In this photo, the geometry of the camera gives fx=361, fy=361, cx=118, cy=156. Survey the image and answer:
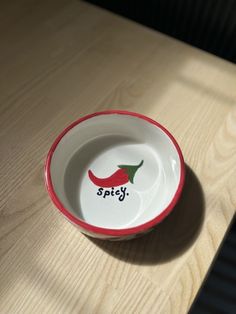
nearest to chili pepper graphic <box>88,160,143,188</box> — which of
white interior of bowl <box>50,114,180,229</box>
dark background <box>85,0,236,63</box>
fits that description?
white interior of bowl <box>50,114,180,229</box>

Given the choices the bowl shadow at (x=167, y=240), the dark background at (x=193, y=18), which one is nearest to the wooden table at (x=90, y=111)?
the bowl shadow at (x=167, y=240)

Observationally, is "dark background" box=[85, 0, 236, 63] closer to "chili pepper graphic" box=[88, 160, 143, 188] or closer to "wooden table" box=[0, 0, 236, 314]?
"wooden table" box=[0, 0, 236, 314]

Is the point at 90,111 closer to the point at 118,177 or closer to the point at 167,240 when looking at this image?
the point at 118,177

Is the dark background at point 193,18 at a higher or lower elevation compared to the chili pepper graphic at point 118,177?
higher

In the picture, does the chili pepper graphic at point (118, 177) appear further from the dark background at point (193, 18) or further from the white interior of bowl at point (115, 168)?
the dark background at point (193, 18)

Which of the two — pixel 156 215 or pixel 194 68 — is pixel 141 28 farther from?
Result: pixel 156 215

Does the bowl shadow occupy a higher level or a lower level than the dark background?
lower

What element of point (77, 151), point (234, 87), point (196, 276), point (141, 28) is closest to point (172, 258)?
point (196, 276)

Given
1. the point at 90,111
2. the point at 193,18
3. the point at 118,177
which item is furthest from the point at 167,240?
the point at 193,18
